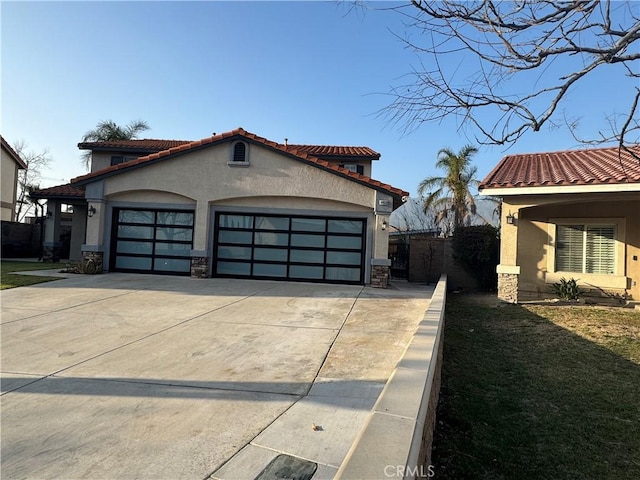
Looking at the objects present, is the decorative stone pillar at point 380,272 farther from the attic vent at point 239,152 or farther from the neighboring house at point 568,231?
the attic vent at point 239,152

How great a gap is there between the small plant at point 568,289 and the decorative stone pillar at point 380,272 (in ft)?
16.5

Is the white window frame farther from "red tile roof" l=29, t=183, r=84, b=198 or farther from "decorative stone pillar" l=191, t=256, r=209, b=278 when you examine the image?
"red tile roof" l=29, t=183, r=84, b=198

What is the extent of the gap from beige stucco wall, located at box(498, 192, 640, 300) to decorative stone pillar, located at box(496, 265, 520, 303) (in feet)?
0.14

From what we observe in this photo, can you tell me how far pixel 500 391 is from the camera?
5.28 meters

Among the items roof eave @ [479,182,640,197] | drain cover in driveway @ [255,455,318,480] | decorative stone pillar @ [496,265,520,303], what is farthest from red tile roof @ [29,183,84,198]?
drain cover in driveway @ [255,455,318,480]

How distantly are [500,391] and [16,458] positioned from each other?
5.33 meters

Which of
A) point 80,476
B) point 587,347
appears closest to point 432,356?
point 80,476

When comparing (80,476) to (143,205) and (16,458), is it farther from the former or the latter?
(143,205)

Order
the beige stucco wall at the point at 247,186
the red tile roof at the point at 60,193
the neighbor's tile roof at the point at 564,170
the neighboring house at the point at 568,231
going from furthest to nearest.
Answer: the red tile roof at the point at 60,193
the beige stucco wall at the point at 247,186
the neighboring house at the point at 568,231
the neighbor's tile roof at the point at 564,170

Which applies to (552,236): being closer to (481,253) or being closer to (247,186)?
(481,253)

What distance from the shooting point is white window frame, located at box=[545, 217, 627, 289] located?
11172 millimetres

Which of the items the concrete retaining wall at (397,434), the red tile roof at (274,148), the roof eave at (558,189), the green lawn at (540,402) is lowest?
the green lawn at (540,402)

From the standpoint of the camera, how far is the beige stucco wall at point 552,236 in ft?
36.3

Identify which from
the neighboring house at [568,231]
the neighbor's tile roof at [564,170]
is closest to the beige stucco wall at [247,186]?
the neighboring house at [568,231]
